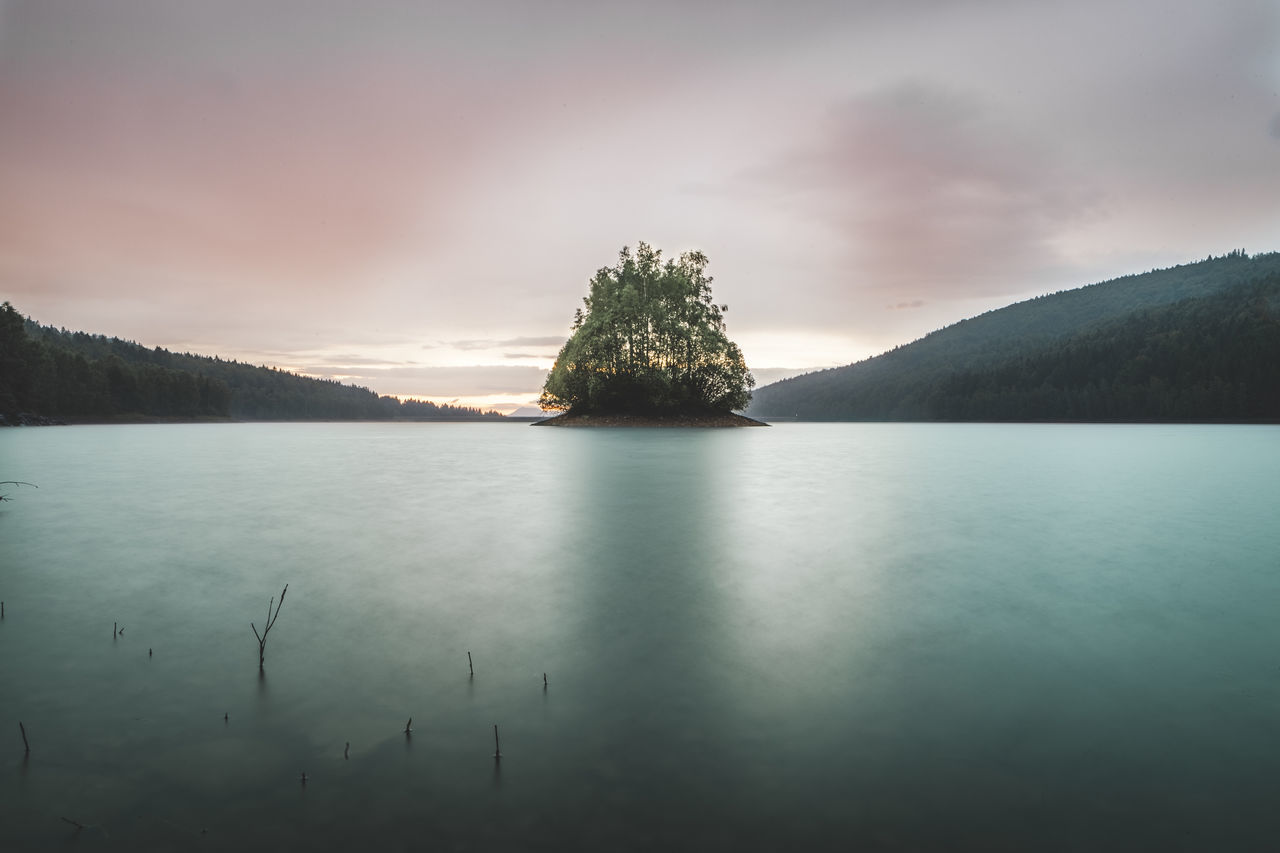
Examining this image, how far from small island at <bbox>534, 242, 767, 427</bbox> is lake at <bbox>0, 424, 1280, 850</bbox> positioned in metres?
61.2

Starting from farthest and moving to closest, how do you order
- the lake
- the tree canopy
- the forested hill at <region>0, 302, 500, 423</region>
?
the forested hill at <region>0, 302, 500, 423</region> < the tree canopy < the lake

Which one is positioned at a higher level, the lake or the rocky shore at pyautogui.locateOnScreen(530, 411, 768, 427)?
the rocky shore at pyautogui.locateOnScreen(530, 411, 768, 427)

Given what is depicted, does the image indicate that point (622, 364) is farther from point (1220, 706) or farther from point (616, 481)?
point (1220, 706)

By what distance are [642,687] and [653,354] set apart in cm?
7151

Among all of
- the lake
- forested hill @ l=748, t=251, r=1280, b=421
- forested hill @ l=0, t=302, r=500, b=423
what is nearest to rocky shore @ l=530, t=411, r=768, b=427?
forested hill @ l=748, t=251, r=1280, b=421

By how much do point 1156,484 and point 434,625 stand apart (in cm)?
2665

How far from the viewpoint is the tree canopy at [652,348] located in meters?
75.1

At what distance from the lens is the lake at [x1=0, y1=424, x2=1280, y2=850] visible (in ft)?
13.1

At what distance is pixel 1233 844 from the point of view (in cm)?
377

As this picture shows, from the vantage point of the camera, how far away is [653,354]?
76750 mm

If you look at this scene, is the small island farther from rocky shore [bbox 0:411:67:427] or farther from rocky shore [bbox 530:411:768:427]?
rocky shore [bbox 0:411:67:427]

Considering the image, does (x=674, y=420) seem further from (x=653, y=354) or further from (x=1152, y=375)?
(x=1152, y=375)

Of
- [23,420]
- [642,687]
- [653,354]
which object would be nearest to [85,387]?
[23,420]

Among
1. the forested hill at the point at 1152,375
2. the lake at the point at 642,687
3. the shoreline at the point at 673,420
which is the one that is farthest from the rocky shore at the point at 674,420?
the lake at the point at 642,687
